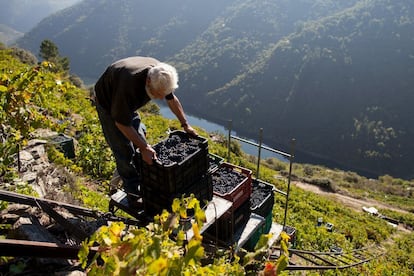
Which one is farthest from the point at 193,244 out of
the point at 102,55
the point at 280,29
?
the point at 102,55

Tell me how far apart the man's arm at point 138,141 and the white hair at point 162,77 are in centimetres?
43

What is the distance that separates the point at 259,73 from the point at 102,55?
221 feet

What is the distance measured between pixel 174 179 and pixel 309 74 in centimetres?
7926

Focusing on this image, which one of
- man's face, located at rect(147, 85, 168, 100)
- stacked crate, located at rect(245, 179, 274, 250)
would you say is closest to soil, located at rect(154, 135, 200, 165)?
man's face, located at rect(147, 85, 168, 100)

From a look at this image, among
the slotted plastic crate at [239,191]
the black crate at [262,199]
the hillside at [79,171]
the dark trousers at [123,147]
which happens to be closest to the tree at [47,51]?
the hillside at [79,171]

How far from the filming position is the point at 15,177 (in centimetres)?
364

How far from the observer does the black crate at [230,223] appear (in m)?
3.99

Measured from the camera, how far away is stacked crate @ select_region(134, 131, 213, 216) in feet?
11.0

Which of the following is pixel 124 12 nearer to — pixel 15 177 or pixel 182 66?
pixel 182 66

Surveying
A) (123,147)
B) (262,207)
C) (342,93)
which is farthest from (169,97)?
(342,93)

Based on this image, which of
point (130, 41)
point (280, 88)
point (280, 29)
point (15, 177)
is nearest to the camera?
point (15, 177)

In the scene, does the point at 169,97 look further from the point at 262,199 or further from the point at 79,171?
the point at 79,171

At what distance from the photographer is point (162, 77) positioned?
3.03m

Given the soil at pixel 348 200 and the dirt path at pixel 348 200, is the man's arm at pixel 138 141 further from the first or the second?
the dirt path at pixel 348 200
